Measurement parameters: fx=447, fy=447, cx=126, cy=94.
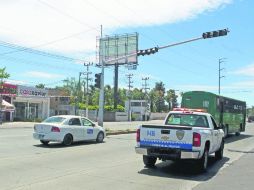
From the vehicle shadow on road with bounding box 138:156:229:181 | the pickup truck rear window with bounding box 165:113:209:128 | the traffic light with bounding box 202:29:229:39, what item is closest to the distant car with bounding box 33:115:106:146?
the pickup truck rear window with bounding box 165:113:209:128

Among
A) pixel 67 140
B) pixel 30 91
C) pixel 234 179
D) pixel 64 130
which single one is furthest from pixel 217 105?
pixel 30 91

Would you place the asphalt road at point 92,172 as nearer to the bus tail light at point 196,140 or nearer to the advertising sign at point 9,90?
the bus tail light at point 196,140

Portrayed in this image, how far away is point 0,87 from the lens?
163ft

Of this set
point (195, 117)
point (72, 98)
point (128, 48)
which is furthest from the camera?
point (72, 98)

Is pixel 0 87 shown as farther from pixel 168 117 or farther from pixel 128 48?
pixel 168 117

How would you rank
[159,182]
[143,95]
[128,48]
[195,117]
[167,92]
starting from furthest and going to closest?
[167,92] < [143,95] < [128,48] < [195,117] < [159,182]

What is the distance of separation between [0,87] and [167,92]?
11267 centimetres

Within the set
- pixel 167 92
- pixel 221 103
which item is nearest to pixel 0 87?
pixel 221 103

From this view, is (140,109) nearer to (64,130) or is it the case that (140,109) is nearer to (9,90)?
(9,90)

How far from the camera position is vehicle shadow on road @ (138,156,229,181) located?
1234 cm

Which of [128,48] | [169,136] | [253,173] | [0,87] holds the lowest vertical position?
[253,173]

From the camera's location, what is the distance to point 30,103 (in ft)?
213

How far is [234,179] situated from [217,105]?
702 inches

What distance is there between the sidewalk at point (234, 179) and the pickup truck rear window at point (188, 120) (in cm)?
171
